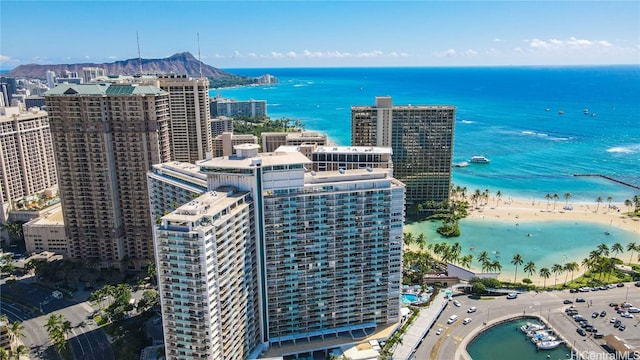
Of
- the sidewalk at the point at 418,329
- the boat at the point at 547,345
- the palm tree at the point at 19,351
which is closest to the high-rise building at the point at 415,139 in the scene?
the sidewalk at the point at 418,329

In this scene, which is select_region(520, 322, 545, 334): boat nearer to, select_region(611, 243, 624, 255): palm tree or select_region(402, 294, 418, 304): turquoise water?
select_region(402, 294, 418, 304): turquoise water

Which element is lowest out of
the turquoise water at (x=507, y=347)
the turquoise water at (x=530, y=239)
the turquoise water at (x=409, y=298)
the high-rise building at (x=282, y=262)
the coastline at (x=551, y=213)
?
the turquoise water at (x=507, y=347)

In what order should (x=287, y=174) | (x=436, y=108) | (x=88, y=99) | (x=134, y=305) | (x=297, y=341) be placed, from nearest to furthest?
(x=287, y=174) < (x=297, y=341) < (x=134, y=305) < (x=88, y=99) < (x=436, y=108)

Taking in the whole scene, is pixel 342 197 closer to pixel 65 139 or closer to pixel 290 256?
pixel 290 256

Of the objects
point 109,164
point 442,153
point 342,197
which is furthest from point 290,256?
point 442,153

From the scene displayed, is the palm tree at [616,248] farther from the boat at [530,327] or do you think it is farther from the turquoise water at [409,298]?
the turquoise water at [409,298]

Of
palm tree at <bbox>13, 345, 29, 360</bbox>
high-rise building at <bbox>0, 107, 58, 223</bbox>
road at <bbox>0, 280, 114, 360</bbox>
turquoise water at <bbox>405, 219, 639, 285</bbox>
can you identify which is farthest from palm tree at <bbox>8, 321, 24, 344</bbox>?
turquoise water at <bbox>405, 219, 639, 285</bbox>
